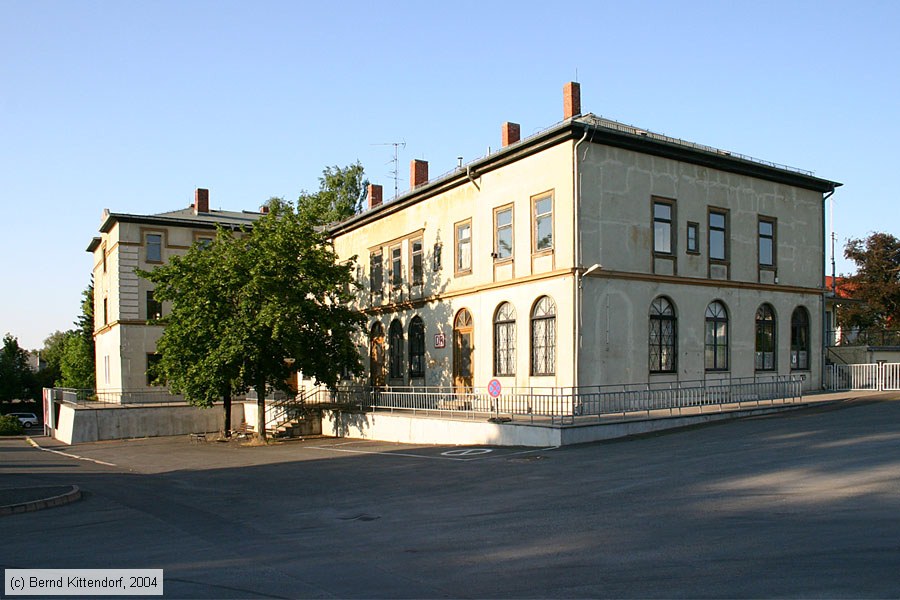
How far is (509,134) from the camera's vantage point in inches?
1166

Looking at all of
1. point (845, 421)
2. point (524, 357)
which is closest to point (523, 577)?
point (845, 421)

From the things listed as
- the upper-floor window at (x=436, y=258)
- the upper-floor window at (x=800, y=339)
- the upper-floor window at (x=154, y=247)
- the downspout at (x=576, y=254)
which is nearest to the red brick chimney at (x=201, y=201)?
the upper-floor window at (x=154, y=247)

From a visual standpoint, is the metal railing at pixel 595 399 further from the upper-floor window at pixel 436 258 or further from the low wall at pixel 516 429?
the upper-floor window at pixel 436 258

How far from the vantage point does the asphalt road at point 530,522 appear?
8.21 m

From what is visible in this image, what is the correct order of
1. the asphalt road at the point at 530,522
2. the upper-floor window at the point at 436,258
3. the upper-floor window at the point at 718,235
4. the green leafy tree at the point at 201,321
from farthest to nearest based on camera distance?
the upper-floor window at the point at 436,258, the green leafy tree at the point at 201,321, the upper-floor window at the point at 718,235, the asphalt road at the point at 530,522

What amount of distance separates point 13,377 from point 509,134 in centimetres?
6905

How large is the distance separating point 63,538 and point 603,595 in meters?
8.18

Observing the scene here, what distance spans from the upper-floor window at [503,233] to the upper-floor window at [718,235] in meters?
6.95

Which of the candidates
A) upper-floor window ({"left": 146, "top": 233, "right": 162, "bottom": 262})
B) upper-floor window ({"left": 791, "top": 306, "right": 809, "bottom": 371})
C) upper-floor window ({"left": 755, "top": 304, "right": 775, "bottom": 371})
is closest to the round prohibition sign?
upper-floor window ({"left": 755, "top": 304, "right": 775, "bottom": 371})

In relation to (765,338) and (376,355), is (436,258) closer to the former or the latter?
(376,355)

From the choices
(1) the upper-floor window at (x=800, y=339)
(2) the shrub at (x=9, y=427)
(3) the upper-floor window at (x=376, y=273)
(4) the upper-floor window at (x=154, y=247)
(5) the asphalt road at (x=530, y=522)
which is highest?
(4) the upper-floor window at (x=154, y=247)

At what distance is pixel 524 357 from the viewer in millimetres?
26734

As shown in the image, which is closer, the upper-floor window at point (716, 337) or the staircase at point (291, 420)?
the upper-floor window at point (716, 337)

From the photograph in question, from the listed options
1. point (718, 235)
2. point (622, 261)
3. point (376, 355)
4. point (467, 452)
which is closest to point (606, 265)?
point (622, 261)
